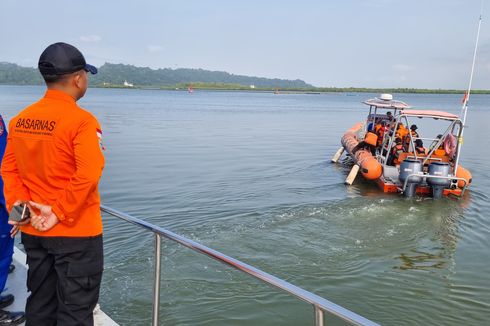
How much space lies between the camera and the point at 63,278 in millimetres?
2160

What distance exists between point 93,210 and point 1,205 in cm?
124

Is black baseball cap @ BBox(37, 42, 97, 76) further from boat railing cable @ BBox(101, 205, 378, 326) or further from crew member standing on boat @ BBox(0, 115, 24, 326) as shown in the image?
crew member standing on boat @ BBox(0, 115, 24, 326)

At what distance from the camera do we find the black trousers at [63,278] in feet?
7.04

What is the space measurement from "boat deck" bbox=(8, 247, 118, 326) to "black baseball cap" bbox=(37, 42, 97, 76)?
1.74 m

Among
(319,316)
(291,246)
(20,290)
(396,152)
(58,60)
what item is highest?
(58,60)

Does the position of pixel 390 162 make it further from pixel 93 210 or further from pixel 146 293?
pixel 93 210

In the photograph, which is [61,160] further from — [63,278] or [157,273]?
[157,273]

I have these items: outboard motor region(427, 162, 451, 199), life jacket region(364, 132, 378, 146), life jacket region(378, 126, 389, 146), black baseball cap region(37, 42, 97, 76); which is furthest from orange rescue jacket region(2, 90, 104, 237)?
life jacket region(378, 126, 389, 146)

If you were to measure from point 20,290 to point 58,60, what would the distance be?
221cm

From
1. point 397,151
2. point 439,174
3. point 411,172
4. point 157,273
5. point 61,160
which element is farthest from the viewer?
point 397,151

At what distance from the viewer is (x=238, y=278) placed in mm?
6297

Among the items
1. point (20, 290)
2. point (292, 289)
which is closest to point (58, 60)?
point (292, 289)

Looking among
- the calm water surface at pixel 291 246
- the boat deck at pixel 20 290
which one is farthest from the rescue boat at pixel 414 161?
the boat deck at pixel 20 290

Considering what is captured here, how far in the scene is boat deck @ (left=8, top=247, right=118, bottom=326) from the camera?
2.95 m
